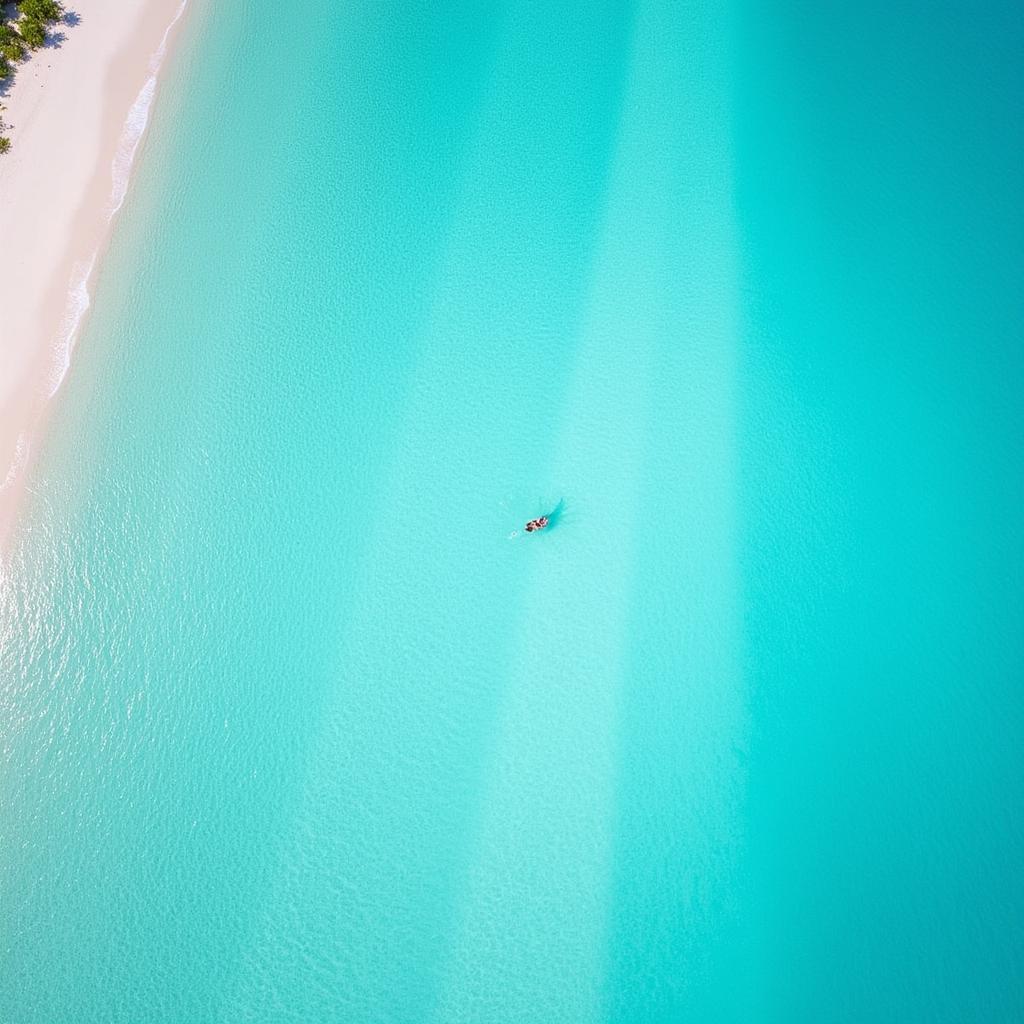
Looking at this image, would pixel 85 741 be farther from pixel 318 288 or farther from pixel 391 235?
pixel 391 235

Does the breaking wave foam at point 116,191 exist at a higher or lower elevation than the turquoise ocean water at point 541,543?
higher

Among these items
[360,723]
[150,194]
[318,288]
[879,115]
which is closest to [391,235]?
[318,288]

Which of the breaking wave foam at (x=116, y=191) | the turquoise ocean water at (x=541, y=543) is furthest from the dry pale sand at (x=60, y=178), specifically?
the turquoise ocean water at (x=541, y=543)

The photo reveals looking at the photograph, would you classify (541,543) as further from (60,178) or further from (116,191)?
(60,178)

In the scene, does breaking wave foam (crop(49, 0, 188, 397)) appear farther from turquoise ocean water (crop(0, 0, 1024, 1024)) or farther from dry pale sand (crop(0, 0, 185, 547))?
turquoise ocean water (crop(0, 0, 1024, 1024))

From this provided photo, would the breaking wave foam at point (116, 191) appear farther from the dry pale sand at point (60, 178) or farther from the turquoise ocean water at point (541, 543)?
the turquoise ocean water at point (541, 543)

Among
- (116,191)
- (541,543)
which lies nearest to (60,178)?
(116,191)
